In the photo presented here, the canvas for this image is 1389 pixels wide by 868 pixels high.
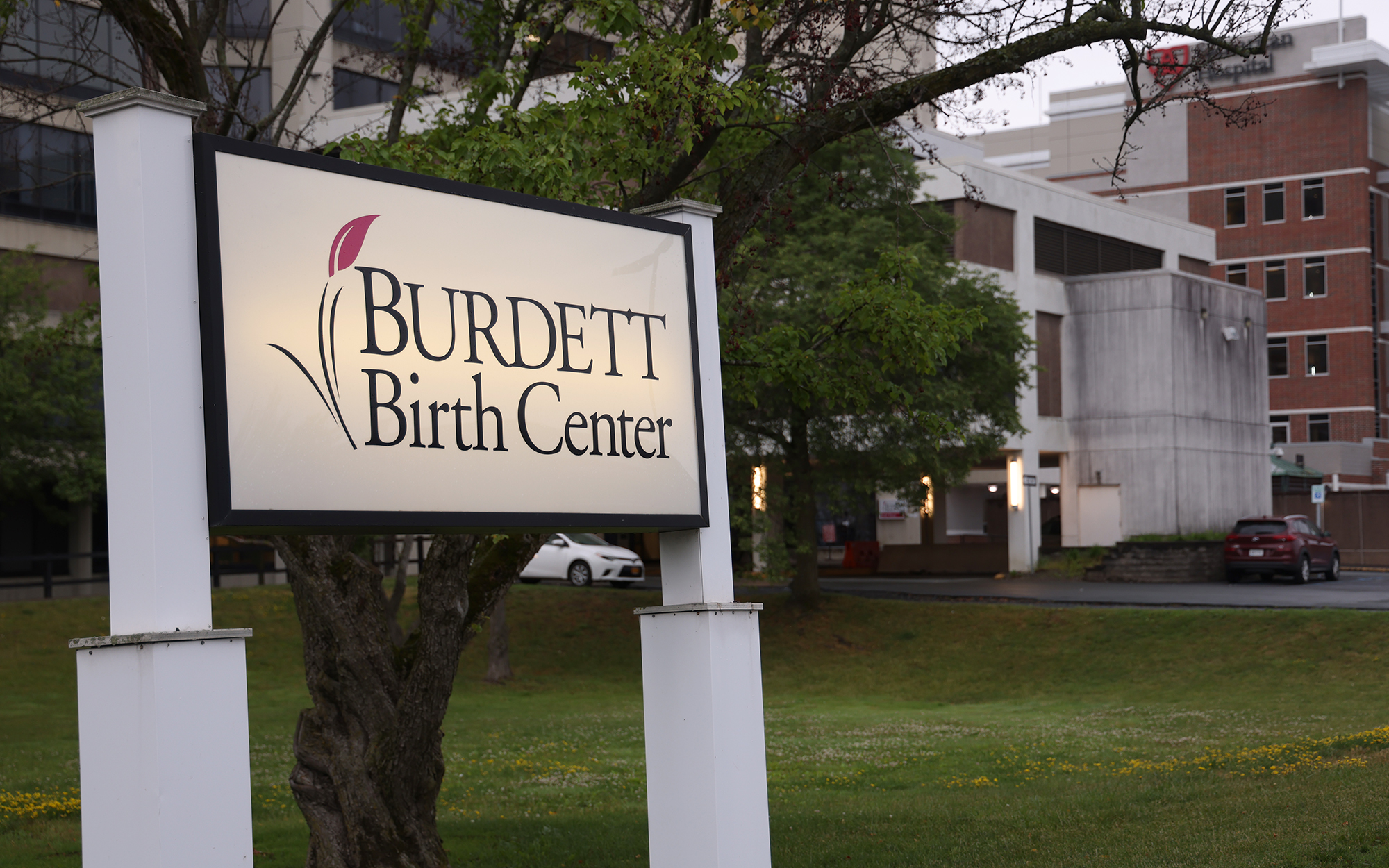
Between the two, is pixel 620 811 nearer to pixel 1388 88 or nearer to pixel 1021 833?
pixel 1021 833

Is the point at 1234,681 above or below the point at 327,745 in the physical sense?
below

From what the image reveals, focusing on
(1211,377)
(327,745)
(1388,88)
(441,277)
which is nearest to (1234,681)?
(327,745)

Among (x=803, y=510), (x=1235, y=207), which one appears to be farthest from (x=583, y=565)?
(x=1235, y=207)

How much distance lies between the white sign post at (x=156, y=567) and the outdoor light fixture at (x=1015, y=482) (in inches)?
1421

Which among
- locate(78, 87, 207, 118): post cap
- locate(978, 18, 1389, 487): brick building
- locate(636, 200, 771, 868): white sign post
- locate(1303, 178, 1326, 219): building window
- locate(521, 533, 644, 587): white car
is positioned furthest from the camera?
locate(1303, 178, 1326, 219): building window

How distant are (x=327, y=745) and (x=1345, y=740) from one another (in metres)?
9.73

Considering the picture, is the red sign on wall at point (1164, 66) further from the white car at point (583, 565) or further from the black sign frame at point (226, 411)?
the white car at point (583, 565)

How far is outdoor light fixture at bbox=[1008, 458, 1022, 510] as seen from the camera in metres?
39.2

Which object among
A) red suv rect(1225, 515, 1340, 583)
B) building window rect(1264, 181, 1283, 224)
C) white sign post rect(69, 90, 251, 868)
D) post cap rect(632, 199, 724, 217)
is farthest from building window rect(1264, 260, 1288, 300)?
white sign post rect(69, 90, 251, 868)

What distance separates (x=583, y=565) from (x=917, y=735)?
1781cm

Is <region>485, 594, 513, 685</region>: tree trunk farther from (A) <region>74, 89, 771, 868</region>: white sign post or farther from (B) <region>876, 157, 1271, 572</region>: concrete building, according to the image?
(A) <region>74, 89, 771, 868</region>: white sign post

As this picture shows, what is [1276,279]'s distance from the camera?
63875 mm

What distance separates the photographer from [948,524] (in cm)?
5938

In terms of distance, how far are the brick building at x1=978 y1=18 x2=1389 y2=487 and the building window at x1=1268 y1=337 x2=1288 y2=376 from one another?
0.06 meters
